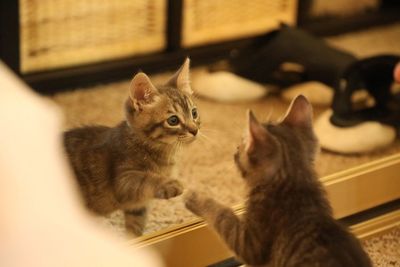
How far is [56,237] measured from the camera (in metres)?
0.72

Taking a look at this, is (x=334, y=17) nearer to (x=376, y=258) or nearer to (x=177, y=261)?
(x=376, y=258)

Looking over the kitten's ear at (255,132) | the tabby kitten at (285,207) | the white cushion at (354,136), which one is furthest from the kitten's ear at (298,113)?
the white cushion at (354,136)

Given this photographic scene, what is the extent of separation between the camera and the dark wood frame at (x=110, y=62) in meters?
1.85

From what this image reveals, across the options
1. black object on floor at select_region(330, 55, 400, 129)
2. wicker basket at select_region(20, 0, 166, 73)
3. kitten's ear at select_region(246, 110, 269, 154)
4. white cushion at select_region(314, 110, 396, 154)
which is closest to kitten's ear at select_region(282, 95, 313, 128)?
kitten's ear at select_region(246, 110, 269, 154)

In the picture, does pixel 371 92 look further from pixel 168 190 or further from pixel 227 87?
pixel 168 190

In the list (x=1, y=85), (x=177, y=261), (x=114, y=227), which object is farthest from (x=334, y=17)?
(x=1, y=85)

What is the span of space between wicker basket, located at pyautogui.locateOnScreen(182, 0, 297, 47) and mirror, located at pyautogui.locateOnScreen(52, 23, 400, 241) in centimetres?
36

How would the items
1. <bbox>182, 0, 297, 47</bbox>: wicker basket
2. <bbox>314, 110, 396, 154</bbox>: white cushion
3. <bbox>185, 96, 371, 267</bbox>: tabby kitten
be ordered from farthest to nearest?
<bbox>182, 0, 297, 47</bbox>: wicker basket
<bbox>314, 110, 396, 154</bbox>: white cushion
<bbox>185, 96, 371, 267</bbox>: tabby kitten

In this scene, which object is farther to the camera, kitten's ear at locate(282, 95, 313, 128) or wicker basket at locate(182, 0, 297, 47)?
wicker basket at locate(182, 0, 297, 47)

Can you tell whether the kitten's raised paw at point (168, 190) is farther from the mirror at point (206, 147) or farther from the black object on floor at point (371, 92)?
the black object on floor at point (371, 92)

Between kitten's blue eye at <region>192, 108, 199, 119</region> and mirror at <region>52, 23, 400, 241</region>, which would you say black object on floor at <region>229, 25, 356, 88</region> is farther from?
kitten's blue eye at <region>192, 108, 199, 119</region>

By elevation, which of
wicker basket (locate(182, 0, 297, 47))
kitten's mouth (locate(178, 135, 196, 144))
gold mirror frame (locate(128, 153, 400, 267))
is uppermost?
kitten's mouth (locate(178, 135, 196, 144))

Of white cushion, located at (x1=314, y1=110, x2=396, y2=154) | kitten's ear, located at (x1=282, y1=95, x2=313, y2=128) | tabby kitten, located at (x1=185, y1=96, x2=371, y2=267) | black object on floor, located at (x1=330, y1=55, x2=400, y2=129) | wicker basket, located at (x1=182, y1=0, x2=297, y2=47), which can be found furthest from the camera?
wicker basket, located at (x1=182, y1=0, x2=297, y2=47)

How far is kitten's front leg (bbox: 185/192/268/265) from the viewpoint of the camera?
1.17m
